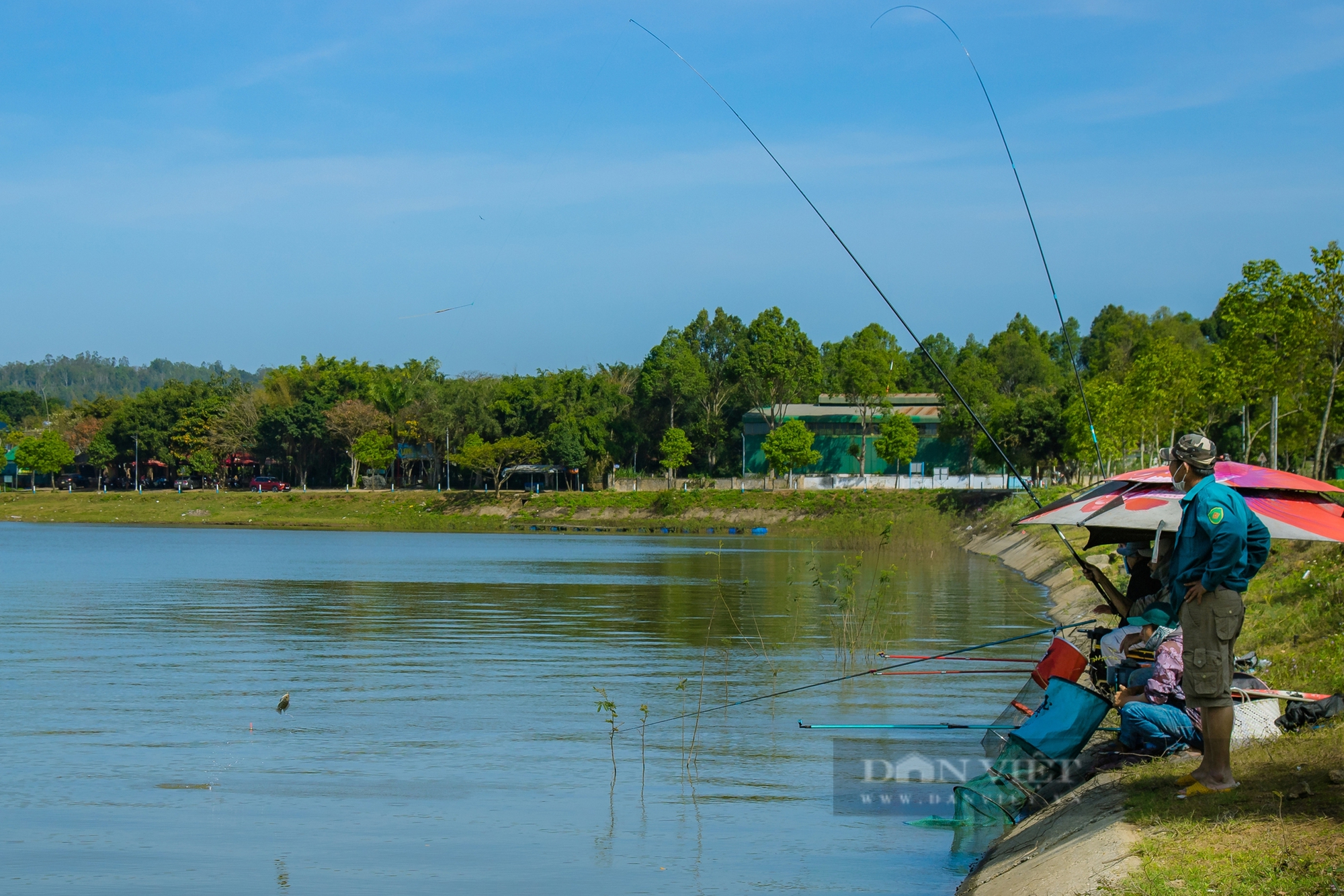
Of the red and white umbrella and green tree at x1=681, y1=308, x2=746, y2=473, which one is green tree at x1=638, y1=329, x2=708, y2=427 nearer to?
green tree at x1=681, y1=308, x2=746, y2=473

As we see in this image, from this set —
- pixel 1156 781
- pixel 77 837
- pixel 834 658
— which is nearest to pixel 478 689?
pixel 834 658

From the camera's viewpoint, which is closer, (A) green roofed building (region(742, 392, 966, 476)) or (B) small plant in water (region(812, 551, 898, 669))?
(B) small plant in water (region(812, 551, 898, 669))

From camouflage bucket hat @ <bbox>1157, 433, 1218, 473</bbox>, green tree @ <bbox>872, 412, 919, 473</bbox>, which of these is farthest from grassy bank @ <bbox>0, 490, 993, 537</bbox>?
camouflage bucket hat @ <bbox>1157, 433, 1218, 473</bbox>

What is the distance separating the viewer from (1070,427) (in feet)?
223

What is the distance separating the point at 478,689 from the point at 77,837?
283 inches

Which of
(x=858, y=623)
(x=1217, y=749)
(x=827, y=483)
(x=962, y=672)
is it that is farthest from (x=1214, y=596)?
(x=827, y=483)

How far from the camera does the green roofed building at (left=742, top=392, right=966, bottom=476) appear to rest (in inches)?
3642

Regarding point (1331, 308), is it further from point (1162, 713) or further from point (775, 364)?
point (775, 364)

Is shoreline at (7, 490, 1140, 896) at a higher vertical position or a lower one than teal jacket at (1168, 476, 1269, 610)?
lower

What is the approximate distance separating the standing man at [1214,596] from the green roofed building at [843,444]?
84776mm

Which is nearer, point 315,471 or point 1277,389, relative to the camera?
point 1277,389

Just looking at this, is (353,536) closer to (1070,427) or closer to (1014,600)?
(1070,427)

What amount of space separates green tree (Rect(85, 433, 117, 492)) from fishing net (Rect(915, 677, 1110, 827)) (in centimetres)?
10559

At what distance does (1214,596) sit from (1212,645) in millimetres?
281
